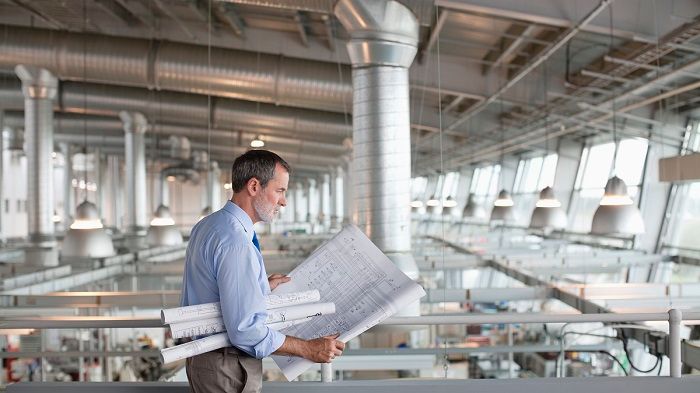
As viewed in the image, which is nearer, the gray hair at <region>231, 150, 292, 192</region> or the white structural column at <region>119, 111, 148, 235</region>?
the gray hair at <region>231, 150, 292, 192</region>

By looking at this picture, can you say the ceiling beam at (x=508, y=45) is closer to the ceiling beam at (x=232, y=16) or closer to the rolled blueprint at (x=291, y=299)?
the ceiling beam at (x=232, y=16)

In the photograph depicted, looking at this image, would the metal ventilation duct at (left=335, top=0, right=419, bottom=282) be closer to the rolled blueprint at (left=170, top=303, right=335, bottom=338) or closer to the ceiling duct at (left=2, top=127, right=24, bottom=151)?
the rolled blueprint at (left=170, top=303, right=335, bottom=338)

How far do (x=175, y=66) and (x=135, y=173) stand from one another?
6247 millimetres

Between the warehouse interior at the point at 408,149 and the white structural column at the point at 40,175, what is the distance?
34 millimetres

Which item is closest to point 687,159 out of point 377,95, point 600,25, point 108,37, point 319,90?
point 600,25

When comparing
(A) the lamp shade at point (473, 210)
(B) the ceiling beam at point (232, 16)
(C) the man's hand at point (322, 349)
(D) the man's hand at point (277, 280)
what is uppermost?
(B) the ceiling beam at point (232, 16)

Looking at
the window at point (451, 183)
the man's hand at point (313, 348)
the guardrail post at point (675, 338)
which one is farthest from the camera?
the window at point (451, 183)

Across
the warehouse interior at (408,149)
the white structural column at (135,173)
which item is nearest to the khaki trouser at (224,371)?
the warehouse interior at (408,149)

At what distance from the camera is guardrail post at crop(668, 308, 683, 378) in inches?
99.3

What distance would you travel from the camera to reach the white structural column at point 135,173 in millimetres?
14805

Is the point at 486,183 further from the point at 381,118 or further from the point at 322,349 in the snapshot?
the point at 322,349

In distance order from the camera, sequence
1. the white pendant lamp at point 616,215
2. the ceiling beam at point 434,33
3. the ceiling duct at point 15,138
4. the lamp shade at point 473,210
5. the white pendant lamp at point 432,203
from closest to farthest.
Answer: the white pendant lamp at point 616,215, the ceiling beam at point 434,33, the lamp shade at point 473,210, the white pendant lamp at point 432,203, the ceiling duct at point 15,138

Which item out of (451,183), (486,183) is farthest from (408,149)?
(451,183)

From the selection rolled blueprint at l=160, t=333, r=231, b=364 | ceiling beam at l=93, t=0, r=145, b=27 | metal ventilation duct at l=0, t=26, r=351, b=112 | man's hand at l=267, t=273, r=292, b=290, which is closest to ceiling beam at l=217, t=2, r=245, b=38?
metal ventilation duct at l=0, t=26, r=351, b=112
